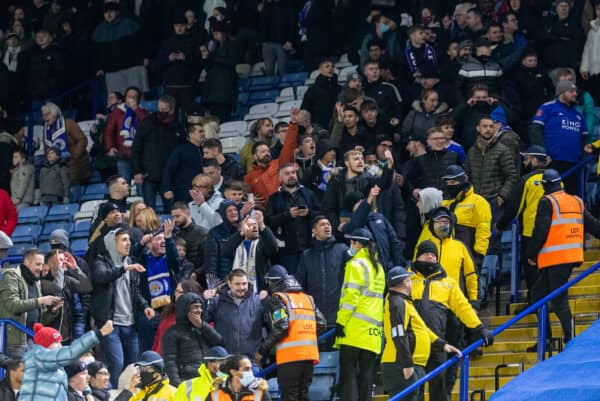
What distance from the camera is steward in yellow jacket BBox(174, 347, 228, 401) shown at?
15.3 m

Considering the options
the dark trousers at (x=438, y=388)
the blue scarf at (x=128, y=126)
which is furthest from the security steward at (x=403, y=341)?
the blue scarf at (x=128, y=126)

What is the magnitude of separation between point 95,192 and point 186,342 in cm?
679

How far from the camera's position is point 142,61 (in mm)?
25062

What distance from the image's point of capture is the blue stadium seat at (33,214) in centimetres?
2241

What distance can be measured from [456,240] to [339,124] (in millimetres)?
3071

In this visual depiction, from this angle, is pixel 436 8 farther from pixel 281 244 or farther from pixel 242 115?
pixel 281 244

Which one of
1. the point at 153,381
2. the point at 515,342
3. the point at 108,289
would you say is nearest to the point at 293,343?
the point at 153,381

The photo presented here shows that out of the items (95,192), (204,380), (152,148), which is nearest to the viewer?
(204,380)

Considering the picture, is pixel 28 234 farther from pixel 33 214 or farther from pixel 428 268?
pixel 428 268

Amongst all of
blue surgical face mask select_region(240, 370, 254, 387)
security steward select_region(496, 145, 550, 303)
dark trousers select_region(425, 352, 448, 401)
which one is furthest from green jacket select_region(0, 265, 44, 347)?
security steward select_region(496, 145, 550, 303)

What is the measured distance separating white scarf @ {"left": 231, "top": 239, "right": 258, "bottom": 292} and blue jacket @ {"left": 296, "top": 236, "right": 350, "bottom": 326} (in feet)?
2.01

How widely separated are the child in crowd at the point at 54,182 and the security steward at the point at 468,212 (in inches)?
255

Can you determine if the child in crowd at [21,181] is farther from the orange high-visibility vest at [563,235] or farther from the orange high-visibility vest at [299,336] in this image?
the orange high-visibility vest at [563,235]

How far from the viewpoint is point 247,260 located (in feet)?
57.7
